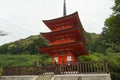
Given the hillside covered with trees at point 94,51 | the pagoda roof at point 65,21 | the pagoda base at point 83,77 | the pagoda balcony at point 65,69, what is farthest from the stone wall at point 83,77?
the pagoda roof at point 65,21

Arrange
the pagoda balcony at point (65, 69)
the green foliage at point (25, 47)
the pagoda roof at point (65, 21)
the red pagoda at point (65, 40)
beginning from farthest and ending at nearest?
the green foliage at point (25, 47)
the pagoda roof at point (65, 21)
the red pagoda at point (65, 40)
the pagoda balcony at point (65, 69)

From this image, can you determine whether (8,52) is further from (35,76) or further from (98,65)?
(98,65)

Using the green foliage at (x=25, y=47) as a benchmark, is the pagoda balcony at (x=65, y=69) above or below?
below

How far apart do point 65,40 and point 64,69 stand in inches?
230

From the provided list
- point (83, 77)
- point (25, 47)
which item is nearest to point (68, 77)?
point (83, 77)

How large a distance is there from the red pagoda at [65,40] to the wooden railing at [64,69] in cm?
295

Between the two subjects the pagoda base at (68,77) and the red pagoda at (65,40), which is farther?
the red pagoda at (65,40)

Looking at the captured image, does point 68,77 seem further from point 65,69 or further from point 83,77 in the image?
point 83,77

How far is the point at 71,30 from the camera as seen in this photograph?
59.5 ft

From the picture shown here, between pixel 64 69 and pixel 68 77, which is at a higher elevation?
pixel 64 69

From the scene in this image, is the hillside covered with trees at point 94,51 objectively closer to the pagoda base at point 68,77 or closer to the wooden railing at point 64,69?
the wooden railing at point 64,69

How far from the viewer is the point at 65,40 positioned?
19.2 meters

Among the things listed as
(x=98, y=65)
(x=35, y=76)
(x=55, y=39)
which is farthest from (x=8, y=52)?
(x=98, y=65)

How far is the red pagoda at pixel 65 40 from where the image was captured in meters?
17.8
